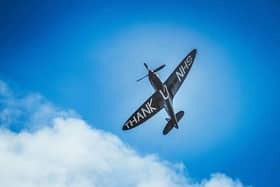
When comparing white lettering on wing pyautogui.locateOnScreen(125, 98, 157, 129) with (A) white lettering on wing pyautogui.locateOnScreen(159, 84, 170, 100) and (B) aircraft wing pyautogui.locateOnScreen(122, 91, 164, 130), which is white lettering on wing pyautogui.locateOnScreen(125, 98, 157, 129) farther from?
(A) white lettering on wing pyautogui.locateOnScreen(159, 84, 170, 100)

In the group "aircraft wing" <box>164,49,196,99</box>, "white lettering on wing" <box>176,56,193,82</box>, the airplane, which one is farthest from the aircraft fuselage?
"white lettering on wing" <box>176,56,193,82</box>

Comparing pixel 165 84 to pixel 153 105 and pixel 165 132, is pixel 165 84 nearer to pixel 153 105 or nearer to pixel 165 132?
pixel 153 105

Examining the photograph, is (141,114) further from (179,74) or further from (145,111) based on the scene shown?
(179,74)

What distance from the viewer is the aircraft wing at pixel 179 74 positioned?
1393 inches

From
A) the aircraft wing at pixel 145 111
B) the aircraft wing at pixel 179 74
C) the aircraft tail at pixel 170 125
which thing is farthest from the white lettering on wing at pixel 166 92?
the aircraft tail at pixel 170 125

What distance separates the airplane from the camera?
3425 cm

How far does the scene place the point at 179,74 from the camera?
36.2 meters

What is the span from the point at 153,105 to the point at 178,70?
4684 mm

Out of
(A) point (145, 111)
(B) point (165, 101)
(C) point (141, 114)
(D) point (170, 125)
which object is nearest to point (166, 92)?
(B) point (165, 101)

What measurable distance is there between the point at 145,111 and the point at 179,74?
546cm

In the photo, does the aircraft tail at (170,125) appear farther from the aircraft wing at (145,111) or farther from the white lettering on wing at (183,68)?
the white lettering on wing at (183,68)

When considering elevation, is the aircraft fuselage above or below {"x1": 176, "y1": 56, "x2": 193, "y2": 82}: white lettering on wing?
below

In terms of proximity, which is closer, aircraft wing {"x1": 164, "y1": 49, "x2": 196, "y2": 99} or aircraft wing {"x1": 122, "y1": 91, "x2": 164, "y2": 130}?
aircraft wing {"x1": 122, "y1": 91, "x2": 164, "y2": 130}

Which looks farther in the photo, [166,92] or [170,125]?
[170,125]
